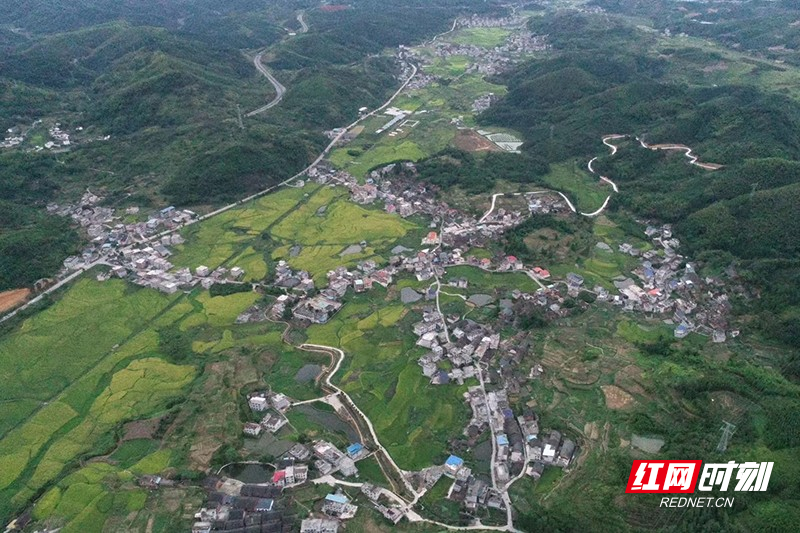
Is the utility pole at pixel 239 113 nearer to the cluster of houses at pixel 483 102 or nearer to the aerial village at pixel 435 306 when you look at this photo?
the aerial village at pixel 435 306

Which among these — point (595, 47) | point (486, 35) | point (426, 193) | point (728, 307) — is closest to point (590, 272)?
point (728, 307)

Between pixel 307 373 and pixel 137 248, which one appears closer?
pixel 307 373

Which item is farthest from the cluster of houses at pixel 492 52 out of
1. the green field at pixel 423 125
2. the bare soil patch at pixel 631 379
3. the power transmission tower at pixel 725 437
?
the power transmission tower at pixel 725 437

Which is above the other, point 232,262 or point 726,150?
point 726,150

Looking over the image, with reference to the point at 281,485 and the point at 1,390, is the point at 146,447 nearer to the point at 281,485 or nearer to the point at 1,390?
the point at 281,485

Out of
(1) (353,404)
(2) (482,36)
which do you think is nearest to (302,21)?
(2) (482,36)

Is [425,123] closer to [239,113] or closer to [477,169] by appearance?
[477,169]
